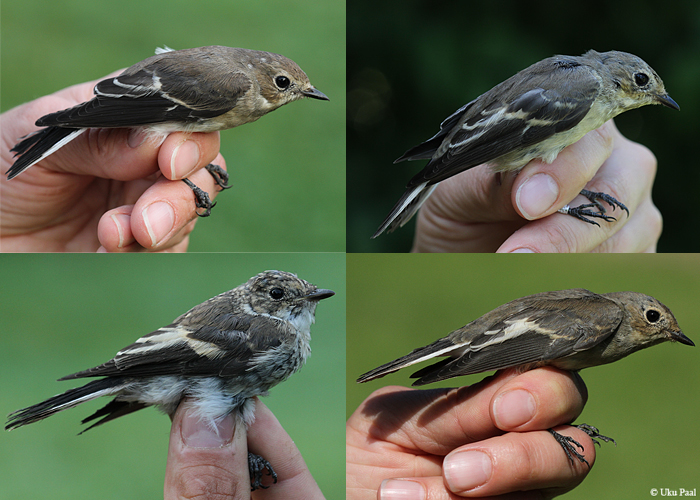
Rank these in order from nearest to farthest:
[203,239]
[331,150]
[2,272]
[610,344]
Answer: [610,344] → [2,272] → [203,239] → [331,150]

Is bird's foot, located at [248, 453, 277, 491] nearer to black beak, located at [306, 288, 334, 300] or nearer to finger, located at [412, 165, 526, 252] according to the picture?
black beak, located at [306, 288, 334, 300]

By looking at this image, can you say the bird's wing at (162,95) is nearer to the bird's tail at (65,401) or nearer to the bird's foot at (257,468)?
the bird's tail at (65,401)

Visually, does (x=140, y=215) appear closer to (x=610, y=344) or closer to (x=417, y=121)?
(x=417, y=121)

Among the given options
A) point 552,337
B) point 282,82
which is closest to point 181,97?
point 282,82

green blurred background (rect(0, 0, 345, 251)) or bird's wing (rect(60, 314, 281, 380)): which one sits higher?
green blurred background (rect(0, 0, 345, 251))

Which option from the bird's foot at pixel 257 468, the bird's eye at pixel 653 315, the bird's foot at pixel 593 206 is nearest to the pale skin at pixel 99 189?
the bird's foot at pixel 257 468

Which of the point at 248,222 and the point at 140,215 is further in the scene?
the point at 248,222

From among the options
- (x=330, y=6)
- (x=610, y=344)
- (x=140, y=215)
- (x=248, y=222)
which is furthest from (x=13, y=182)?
(x=330, y=6)

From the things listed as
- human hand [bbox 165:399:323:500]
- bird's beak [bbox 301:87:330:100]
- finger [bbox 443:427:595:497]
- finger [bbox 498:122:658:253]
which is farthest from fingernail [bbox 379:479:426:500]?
bird's beak [bbox 301:87:330:100]
